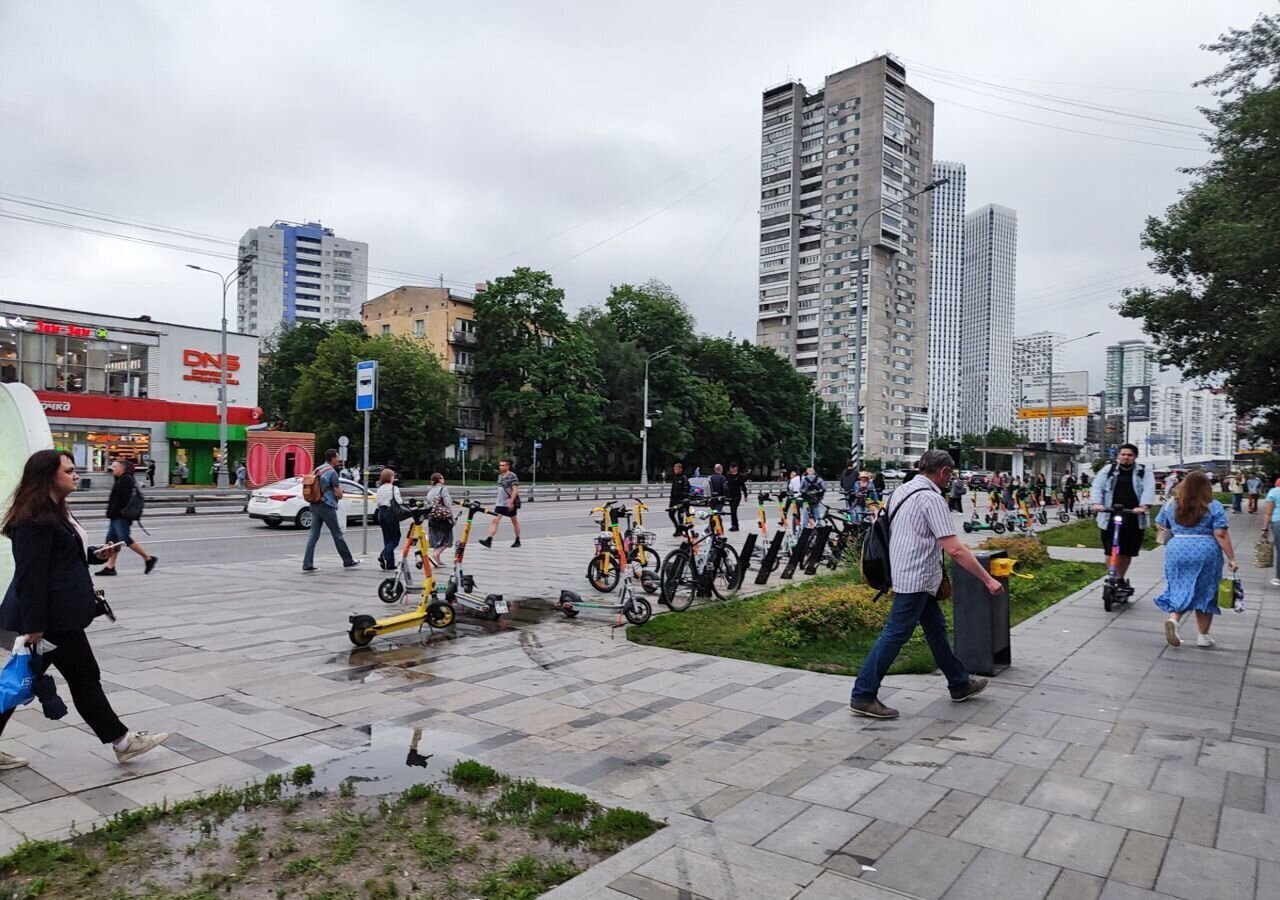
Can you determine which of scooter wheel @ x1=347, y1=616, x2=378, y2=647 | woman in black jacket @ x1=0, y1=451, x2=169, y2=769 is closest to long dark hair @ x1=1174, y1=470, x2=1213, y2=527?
scooter wheel @ x1=347, y1=616, x2=378, y2=647

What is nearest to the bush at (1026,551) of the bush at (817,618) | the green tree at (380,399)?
the bush at (817,618)

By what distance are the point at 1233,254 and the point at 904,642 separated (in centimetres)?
1587

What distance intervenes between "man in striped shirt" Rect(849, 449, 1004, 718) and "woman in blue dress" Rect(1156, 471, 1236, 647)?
3259 mm

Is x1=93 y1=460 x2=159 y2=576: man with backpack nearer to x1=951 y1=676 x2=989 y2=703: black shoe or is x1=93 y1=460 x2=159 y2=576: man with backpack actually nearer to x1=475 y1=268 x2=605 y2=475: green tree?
x1=951 y1=676 x2=989 y2=703: black shoe

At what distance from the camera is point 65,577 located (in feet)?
14.2

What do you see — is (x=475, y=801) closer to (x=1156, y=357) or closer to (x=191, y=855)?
(x=191, y=855)

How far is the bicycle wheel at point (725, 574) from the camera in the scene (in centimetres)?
1036

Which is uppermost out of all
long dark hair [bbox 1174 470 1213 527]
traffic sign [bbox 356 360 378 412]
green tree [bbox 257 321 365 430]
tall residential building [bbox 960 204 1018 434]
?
tall residential building [bbox 960 204 1018 434]

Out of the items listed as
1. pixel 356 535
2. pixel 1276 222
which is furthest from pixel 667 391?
pixel 1276 222

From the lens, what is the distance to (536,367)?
185ft

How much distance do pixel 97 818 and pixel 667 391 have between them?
61428mm

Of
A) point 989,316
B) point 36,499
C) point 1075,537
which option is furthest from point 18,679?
point 989,316

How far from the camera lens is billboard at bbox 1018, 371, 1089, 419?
51.2 metres

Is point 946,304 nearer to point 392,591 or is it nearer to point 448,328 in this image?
point 448,328
